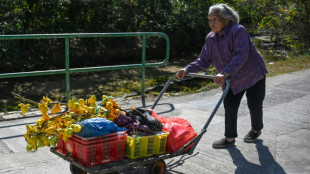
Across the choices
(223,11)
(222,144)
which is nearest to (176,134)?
(222,144)

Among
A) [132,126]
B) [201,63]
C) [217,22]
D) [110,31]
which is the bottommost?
[132,126]

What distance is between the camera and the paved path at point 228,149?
4.55m

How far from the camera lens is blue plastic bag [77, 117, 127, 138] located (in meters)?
3.58

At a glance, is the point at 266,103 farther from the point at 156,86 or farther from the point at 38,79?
the point at 38,79

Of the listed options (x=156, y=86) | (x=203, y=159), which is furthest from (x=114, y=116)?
(x=156, y=86)

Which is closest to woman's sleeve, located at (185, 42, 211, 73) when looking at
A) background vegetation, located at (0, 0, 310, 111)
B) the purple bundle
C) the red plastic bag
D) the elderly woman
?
the elderly woman

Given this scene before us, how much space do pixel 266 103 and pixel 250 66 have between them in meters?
2.69

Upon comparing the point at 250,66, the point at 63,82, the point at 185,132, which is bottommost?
the point at 63,82

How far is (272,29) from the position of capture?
48.2ft

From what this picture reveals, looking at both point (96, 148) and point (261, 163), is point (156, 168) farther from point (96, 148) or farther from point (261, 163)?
point (261, 163)

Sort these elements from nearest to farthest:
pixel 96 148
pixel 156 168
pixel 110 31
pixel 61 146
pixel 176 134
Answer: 1. pixel 96 148
2. pixel 61 146
3. pixel 156 168
4. pixel 176 134
5. pixel 110 31

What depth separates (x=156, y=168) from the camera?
160 inches

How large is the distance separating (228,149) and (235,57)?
1.17 meters

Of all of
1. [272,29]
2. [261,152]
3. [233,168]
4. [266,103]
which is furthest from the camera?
[272,29]
